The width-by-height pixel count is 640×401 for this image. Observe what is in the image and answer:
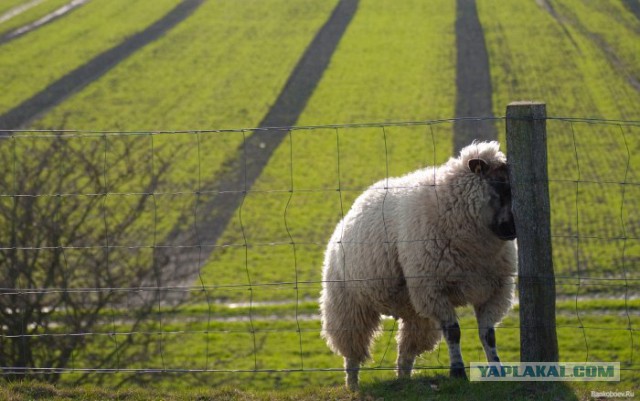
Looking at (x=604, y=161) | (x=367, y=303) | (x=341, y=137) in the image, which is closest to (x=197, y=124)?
(x=341, y=137)

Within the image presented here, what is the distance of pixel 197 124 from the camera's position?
37406mm

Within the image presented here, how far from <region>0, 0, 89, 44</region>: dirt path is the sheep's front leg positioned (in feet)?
153

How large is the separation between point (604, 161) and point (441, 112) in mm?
8570

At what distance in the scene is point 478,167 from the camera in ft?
24.0

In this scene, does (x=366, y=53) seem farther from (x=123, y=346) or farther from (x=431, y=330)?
(x=431, y=330)

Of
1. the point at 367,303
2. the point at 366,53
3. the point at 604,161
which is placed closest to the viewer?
the point at 367,303

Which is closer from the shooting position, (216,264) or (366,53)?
(216,264)

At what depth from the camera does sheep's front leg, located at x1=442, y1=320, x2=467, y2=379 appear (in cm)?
696

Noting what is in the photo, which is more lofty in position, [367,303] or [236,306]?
[367,303]

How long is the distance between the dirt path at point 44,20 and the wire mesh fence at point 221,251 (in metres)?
19.8

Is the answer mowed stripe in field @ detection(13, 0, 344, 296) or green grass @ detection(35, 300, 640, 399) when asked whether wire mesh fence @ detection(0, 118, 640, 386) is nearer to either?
green grass @ detection(35, 300, 640, 399)

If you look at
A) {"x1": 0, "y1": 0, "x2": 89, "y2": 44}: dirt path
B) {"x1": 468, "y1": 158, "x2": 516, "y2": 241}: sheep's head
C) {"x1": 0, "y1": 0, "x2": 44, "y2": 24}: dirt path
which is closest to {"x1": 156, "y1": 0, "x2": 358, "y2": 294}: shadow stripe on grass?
{"x1": 468, "y1": 158, "x2": 516, "y2": 241}: sheep's head

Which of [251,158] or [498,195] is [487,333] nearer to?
[498,195]

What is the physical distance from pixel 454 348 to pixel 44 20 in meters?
51.3
